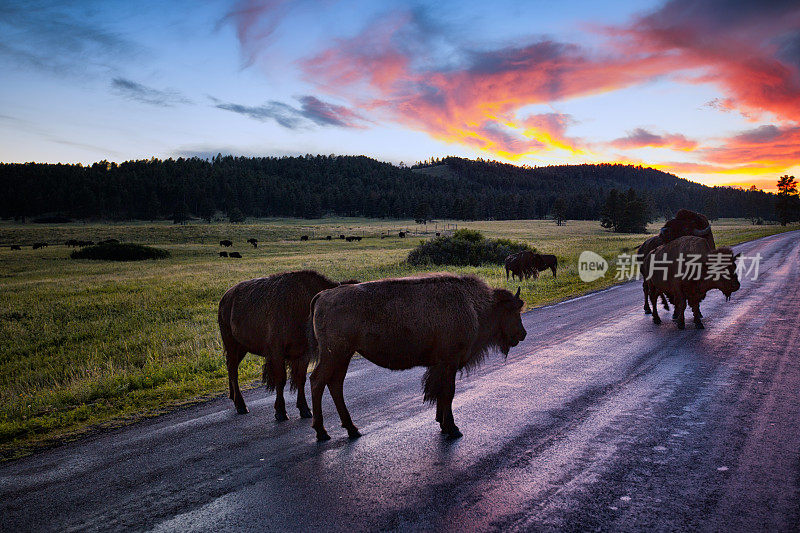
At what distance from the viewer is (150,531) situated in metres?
3.65

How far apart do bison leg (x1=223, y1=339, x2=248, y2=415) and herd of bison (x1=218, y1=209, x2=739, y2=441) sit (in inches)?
0.6

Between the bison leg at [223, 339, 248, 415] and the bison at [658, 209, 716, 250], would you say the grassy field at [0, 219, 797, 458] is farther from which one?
the bison at [658, 209, 716, 250]

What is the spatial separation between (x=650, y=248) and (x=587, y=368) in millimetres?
8022

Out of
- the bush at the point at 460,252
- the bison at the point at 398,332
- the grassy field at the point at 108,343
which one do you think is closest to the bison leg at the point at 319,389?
the bison at the point at 398,332

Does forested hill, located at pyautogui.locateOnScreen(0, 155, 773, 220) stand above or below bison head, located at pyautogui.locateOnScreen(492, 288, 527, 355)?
above

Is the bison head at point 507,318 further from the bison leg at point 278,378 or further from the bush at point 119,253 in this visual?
the bush at point 119,253

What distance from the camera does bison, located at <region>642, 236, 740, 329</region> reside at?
11117 mm

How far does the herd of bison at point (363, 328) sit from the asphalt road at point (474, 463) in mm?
595

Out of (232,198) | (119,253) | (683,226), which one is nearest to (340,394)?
(683,226)

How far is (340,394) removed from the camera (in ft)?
17.5

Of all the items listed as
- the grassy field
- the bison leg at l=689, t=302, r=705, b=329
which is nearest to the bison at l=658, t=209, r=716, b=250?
the bison leg at l=689, t=302, r=705, b=329

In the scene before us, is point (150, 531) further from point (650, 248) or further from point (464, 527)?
point (650, 248)

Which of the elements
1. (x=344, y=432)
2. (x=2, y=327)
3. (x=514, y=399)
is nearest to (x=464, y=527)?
(x=344, y=432)

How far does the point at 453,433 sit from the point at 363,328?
1764 mm
